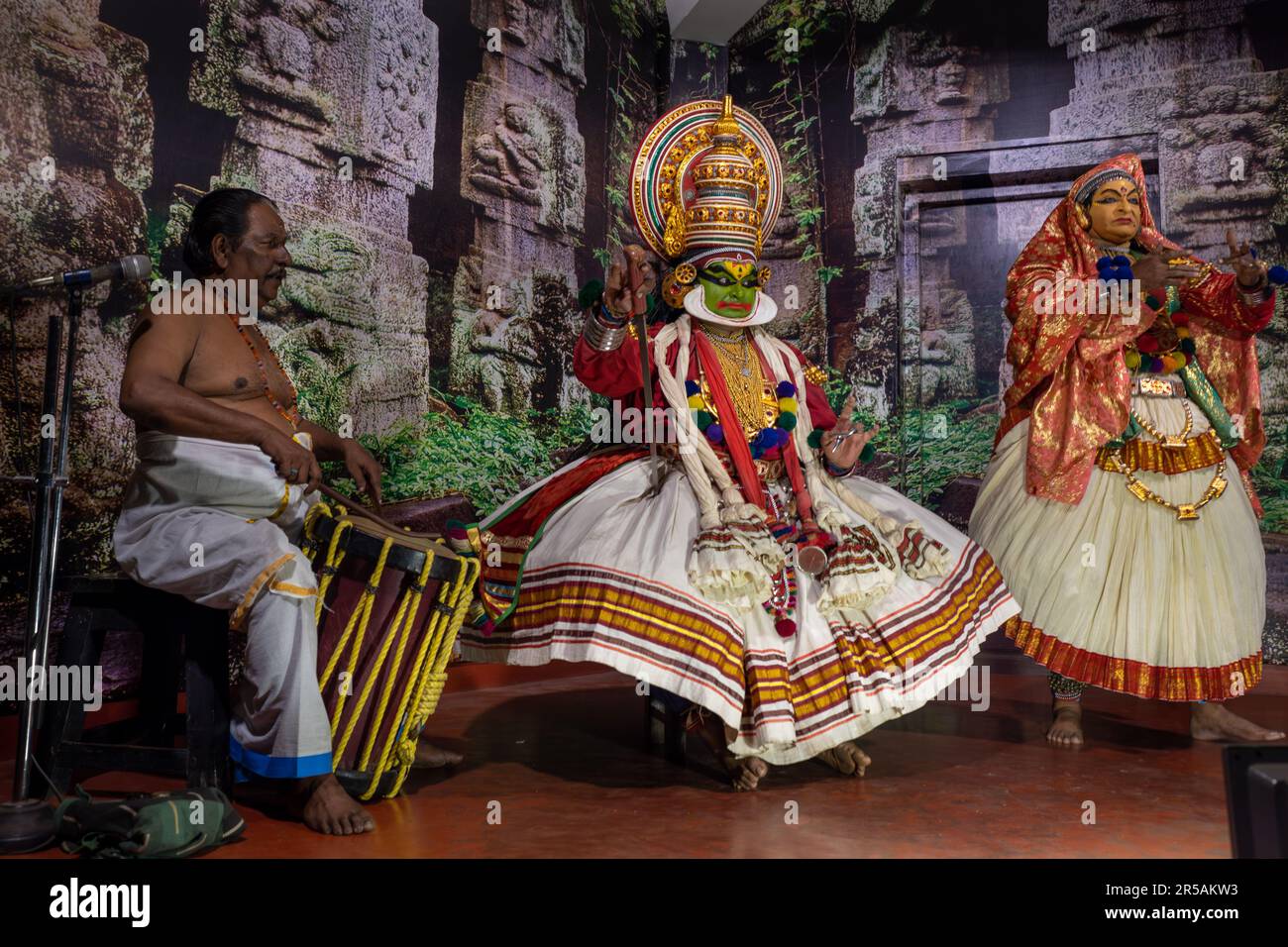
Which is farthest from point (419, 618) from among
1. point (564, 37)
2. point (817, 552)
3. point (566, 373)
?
point (564, 37)

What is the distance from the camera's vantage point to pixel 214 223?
11.2ft

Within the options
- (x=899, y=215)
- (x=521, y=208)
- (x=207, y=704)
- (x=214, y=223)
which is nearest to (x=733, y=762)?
(x=207, y=704)

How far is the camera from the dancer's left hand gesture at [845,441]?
4.11 m

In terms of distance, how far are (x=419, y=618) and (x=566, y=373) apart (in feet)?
10.3

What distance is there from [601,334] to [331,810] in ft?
5.52

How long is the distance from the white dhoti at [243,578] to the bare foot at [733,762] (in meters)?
1.20

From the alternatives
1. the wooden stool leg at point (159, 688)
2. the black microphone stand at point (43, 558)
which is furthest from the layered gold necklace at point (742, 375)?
the black microphone stand at point (43, 558)

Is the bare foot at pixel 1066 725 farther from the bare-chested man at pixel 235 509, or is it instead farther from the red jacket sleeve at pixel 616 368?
the bare-chested man at pixel 235 509

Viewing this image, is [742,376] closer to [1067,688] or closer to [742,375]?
[742,375]

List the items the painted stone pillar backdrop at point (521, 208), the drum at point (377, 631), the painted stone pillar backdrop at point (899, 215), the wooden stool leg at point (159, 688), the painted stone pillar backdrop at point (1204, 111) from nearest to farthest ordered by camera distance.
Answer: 1. the drum at point (377, 631)
2. the wooden stool leg at point (159, 688)
3. the painted stone pillar backdrop at point (521, 208)
4. the painted stone pillar backdrop at point (1204, 111)
5. the painted stone pillar backdrop at point (899, 215)

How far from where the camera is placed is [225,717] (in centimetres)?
318

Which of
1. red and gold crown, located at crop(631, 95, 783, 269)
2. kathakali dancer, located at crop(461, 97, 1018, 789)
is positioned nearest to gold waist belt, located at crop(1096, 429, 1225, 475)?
kathakali dancer, located at crop(461, 97, 1018, 789)

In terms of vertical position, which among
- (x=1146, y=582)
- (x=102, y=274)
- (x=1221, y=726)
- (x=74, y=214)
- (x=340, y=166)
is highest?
(x=340, y=166)

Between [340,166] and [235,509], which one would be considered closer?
[235,509]
